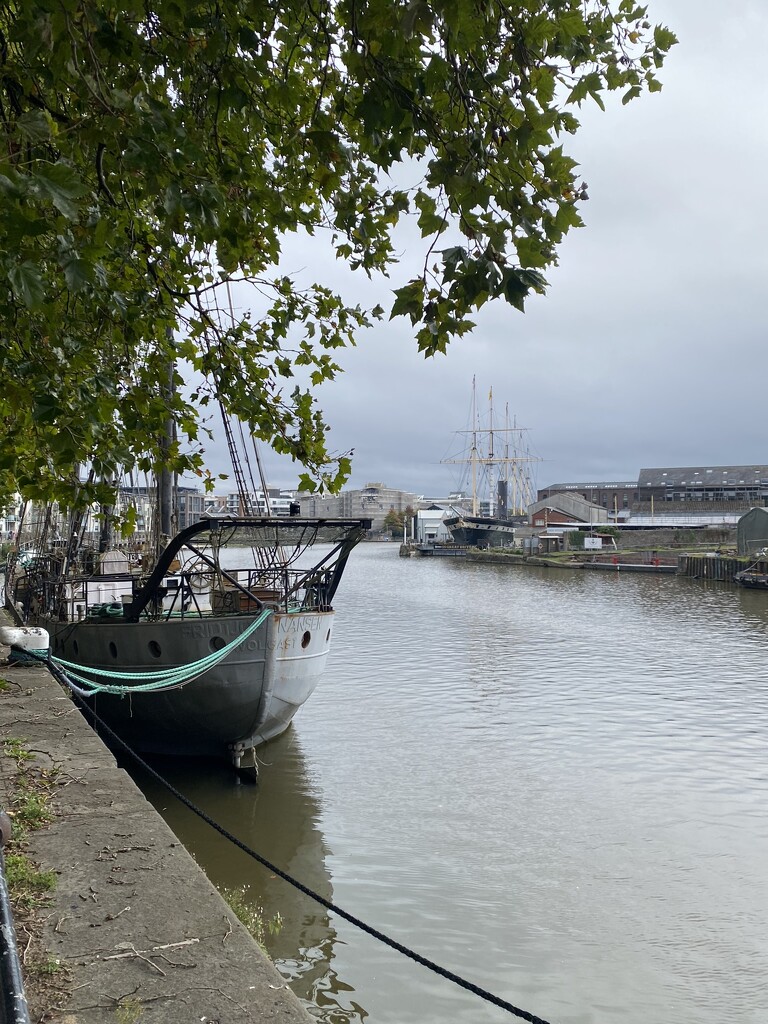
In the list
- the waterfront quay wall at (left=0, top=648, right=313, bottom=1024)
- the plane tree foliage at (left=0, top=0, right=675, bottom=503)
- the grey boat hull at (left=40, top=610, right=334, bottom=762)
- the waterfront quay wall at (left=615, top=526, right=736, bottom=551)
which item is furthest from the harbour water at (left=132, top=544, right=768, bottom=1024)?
the waterfront quay wall at (left=615, top=526, right=736, bottom=551)

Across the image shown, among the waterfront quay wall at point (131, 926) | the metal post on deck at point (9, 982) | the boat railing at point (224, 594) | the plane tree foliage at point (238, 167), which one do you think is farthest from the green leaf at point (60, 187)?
the boat railing at point (224, 594)

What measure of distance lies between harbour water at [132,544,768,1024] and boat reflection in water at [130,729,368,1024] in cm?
3

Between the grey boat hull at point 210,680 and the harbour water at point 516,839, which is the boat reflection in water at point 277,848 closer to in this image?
the harbour water at point 516,839

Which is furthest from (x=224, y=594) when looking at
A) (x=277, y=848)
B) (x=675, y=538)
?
(x=675, y=538)

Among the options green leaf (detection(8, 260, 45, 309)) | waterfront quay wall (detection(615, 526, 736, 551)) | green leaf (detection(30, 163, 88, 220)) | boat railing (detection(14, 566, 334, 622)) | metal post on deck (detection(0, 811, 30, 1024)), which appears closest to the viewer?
metal post on deck (detection(0, 811, 30, 1024))

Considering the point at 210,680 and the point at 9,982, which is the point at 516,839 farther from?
the point at 9,982

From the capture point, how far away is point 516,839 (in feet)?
37.4

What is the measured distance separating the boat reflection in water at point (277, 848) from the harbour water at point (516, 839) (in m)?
0.03

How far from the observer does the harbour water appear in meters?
7.97

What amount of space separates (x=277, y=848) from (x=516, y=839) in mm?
3206

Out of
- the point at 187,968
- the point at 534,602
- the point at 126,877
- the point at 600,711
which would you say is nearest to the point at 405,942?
the point at 126,877

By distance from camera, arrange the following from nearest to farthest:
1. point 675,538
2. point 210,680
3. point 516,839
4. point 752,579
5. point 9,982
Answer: point 9,982 < point 516,839 < point 210,680 < point 752,579 < point 675,538

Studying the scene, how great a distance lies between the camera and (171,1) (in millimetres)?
4387

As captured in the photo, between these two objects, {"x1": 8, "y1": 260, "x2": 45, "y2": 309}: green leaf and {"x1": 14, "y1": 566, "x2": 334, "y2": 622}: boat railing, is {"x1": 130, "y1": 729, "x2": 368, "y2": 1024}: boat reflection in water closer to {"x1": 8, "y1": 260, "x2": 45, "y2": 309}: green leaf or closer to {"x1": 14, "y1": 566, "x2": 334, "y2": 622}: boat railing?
{"x1": 14, "y1": 566, "x2": 334, "y2": 622}: boat railing
